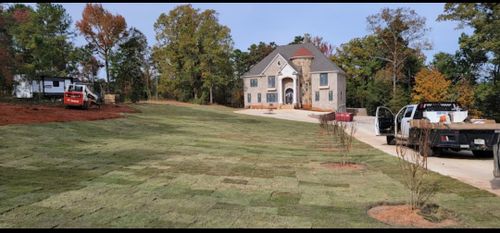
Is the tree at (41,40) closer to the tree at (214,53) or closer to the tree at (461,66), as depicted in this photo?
the tree at (214,53)

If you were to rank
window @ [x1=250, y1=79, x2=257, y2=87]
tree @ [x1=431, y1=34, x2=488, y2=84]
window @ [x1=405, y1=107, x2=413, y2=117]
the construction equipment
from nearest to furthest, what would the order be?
1. window @ [x1=405, y1=107, x2=413, y2=117]
2. the construction equipment
3. tree @ [x1=431, y1=34, x2=488, y2=84]
4. window @ [x1=250, y1=79, x2=257, y2=87]

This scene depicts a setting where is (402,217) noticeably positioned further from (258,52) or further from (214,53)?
(258,52)

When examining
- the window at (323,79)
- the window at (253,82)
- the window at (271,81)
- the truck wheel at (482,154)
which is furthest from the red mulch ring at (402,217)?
the window at (253,82)

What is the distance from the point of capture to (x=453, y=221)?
19.0 ft

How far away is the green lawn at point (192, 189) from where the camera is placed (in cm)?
569

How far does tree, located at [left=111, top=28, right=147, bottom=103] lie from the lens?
57750 mm

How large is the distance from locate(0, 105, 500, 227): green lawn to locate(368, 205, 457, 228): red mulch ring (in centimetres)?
20

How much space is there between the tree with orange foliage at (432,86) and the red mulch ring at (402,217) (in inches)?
1819

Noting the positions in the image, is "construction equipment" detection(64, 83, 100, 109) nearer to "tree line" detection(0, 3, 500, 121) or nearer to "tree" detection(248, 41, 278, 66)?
"tree line" detection(0, 3, 500, 121)

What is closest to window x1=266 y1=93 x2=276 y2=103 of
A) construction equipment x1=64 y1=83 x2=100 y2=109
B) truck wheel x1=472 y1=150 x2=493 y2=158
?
construction equipment x1=64 y1=83 x2=100 y2=109

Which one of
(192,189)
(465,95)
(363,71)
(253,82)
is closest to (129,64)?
(253,82)

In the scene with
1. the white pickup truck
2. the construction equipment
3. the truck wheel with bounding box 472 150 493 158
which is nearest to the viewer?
the white pickup truck

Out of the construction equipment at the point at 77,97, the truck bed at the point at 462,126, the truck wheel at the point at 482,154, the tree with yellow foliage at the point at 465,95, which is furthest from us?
the tree with yellow foliage at the point at 465,95

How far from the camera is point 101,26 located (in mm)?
58594
